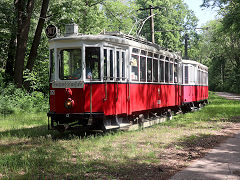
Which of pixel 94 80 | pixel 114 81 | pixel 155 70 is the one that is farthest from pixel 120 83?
pixel 155 70

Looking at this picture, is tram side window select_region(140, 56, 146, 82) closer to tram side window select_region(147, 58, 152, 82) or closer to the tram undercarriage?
tram side window select_region(147, 58, 152, 82)

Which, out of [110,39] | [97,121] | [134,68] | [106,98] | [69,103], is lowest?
[97,121]

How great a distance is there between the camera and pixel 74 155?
790 centimetres

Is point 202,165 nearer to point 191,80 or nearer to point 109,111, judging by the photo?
point 109,111

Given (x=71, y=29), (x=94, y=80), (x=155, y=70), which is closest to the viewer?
(x=94, y=80)

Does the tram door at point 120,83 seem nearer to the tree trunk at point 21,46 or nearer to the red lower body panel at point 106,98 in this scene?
the red lower body panel at point 106,98

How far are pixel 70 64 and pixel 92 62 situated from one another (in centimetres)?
70

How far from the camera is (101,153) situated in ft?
26.2

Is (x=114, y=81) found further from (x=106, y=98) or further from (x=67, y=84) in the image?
(x=67, y=84)

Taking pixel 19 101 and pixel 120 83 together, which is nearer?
pixel 120 83

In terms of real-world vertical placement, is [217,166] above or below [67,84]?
below

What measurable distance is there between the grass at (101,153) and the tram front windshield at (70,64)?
196cm

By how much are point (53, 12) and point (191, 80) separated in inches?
423

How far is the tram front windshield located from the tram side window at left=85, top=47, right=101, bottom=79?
0.22m
